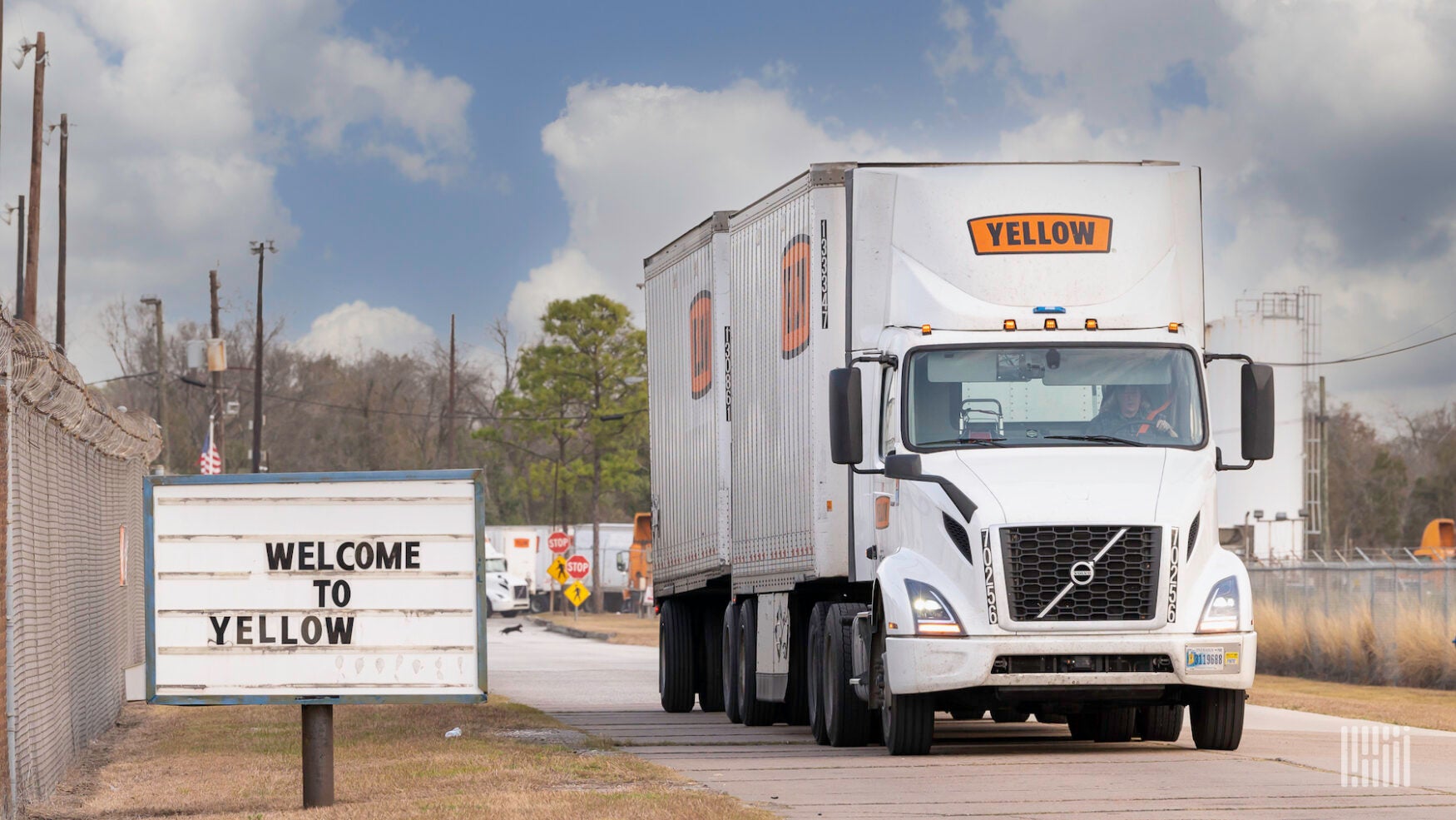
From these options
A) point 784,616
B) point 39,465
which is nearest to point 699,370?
point 784,616

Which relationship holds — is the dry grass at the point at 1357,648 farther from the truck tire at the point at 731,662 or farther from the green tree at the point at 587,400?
the green tree at the point at 587,400

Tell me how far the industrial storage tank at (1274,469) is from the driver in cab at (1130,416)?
47.5 m

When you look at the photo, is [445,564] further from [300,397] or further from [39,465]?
[300,397]

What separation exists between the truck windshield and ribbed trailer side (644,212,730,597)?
16.9 ft

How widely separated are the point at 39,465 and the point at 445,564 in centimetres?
310

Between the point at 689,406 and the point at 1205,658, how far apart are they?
27.3 feet

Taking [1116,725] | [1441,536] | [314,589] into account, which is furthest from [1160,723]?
[1441,536]

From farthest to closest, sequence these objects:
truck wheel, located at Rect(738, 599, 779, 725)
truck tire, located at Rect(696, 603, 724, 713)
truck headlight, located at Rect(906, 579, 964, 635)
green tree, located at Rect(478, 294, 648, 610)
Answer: green tree, located at Rect(478, 294, 648, 610) → truck tire, located at Rect(696, 603, 724, 713) → truck wheel, located at Rect(738, 599, 779, 725) → truck headlight, located at Rect(906, 579, 964, 635)

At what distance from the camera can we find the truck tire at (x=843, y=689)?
48.9ft

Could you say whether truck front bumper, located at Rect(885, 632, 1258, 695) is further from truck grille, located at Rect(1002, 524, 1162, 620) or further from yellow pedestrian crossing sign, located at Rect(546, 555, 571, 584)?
yellow pedestrian crossing sign, located at Rect(546, 555, 571, 584)

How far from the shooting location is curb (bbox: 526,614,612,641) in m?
52.2

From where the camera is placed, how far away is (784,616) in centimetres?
1717

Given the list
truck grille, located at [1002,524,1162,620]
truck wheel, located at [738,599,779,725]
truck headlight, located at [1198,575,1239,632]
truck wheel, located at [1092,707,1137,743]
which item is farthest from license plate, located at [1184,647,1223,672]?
truck wheel, located at [738,599,779,725]

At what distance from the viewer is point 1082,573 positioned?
13.1 meters
